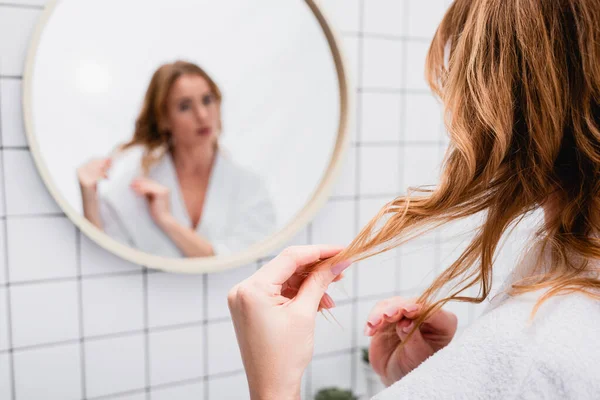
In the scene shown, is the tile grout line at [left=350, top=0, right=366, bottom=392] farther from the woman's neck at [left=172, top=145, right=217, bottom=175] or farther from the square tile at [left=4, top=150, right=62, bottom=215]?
the square tile at [left=4, top=150, right=62, bottom=215]

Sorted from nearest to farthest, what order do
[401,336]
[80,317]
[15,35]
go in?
[401,336], [15,35], [80,317]

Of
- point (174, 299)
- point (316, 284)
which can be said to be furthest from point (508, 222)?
point (174, 299)

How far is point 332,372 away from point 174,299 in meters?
Result: 0.41

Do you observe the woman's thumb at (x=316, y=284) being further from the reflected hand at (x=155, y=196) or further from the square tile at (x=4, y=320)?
the square tile at (x=4, y=320)

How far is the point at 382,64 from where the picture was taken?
1213mm

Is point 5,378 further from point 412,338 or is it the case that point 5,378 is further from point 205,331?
point 412,338

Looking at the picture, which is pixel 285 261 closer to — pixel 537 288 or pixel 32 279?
pixel 537 288

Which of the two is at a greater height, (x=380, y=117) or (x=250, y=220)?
(x=380, y=117)

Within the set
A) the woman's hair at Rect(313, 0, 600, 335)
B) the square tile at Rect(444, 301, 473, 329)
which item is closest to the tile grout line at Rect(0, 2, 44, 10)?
the woman's hair at Rect(313, 0, 600, 335)

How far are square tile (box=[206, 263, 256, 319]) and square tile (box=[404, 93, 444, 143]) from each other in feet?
1.59

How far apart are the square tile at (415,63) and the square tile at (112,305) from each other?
72cm

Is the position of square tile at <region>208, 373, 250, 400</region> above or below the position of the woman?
below

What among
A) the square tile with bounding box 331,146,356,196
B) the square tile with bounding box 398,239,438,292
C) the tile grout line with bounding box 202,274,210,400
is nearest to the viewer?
the tile grout line with bounding box 202,274,210,400

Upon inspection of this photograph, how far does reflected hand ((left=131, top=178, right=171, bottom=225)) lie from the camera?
99 cm
